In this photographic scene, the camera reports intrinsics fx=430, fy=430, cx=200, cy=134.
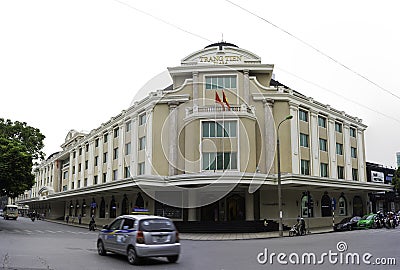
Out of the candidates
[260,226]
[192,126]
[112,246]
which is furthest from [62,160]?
[112,246]

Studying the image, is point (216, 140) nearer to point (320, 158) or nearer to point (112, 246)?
point (320, 158)

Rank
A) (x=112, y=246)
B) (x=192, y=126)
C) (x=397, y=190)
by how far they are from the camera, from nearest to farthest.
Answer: (x=112, y=246) → (x=192, y=126) → (x=397, y=190)

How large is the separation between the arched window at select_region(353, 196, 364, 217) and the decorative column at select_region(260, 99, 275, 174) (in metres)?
14.7

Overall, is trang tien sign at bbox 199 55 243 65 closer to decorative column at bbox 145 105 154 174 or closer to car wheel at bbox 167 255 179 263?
decorative column at bbox 145 105 154 174

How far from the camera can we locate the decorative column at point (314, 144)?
40.4 meters

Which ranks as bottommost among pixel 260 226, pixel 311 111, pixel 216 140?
pixel 260 226

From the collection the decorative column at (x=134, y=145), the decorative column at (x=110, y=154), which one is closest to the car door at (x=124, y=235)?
the decorative column at (x=134, y=145)

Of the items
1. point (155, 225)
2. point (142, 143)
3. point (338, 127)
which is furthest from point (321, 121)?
point (155, 225)

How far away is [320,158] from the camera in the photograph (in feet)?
138

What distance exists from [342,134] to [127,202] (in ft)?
77.7

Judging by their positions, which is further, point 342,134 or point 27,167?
point 342,134

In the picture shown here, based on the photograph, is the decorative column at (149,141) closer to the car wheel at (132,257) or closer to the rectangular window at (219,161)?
the rectangular window at (219,161)

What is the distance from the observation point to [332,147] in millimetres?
43750

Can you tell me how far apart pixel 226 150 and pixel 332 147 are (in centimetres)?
1451
